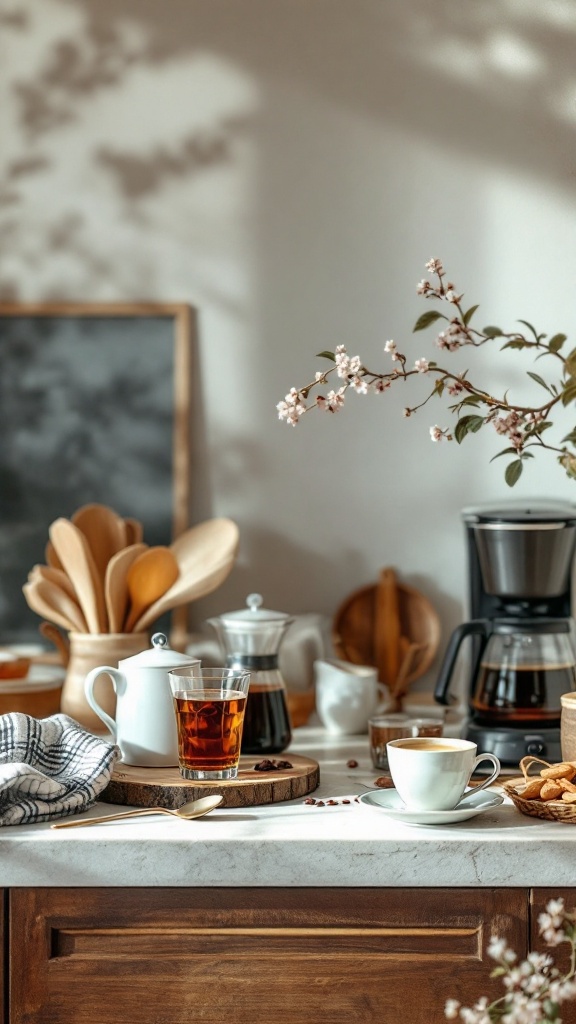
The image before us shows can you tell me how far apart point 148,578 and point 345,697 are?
1.17 feet

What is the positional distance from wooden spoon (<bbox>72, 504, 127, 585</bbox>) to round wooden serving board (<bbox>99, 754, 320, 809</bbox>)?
535 mm

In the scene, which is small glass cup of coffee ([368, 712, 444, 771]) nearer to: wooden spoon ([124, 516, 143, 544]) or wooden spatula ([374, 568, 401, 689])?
wooden spatula ([374, 568, 401, 689])

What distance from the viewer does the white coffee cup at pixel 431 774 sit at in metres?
1.27

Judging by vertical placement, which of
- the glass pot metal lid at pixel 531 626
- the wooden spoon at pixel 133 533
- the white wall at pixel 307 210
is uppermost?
the white wall at pixel 307 210

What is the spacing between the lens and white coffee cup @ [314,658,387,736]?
1822 millimetres

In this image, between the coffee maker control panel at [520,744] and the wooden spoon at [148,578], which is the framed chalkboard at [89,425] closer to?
the wooden spoon at [148,578]

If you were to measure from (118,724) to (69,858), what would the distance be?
262mm

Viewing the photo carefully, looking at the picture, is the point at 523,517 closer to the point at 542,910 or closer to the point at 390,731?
the point at 390,731

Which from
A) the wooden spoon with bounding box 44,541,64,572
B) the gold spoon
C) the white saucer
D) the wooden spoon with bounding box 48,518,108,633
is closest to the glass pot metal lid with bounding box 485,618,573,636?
the white saucer

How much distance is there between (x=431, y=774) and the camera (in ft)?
4.17

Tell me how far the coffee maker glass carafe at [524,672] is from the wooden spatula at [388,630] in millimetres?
380

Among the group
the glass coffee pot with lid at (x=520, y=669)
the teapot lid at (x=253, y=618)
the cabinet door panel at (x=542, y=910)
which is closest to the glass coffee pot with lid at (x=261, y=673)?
the teapot lid at (x=253, y=618)

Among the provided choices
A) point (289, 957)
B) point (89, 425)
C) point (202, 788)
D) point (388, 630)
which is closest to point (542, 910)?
point (289, 957)

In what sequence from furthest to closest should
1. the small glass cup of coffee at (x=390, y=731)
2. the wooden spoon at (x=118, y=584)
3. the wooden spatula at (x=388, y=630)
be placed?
the wooden spatula at (x=388, y=630), the wooden spoon at (x=118, y=584), the small glass cup of coffee at (x=390, y=731)
